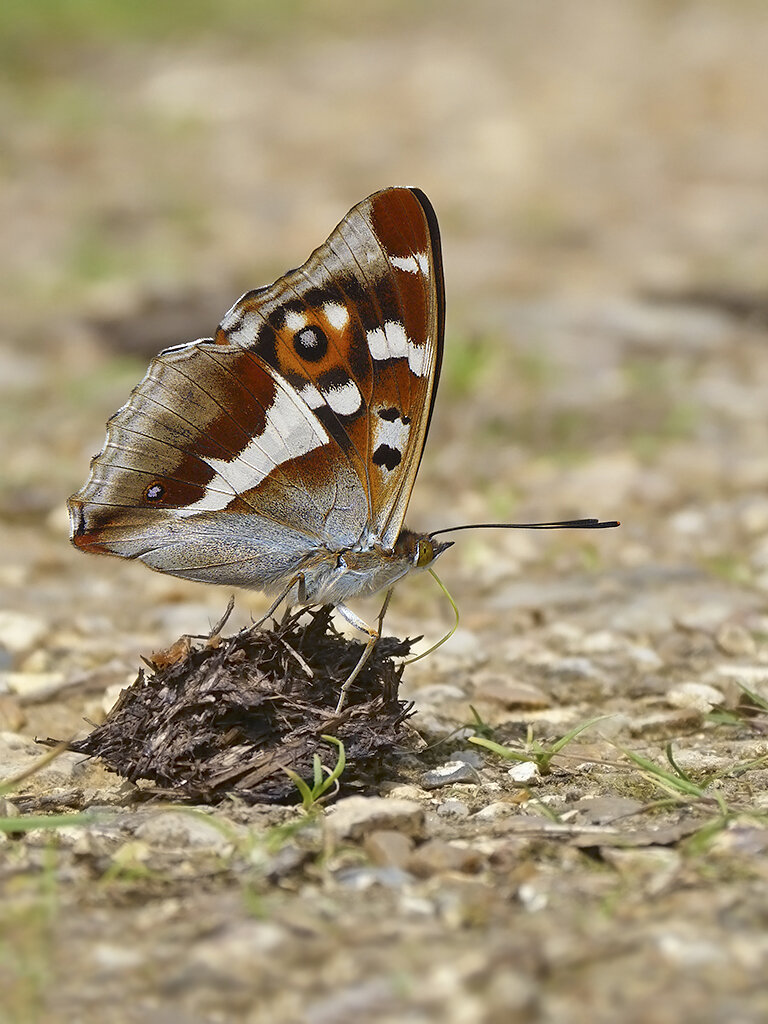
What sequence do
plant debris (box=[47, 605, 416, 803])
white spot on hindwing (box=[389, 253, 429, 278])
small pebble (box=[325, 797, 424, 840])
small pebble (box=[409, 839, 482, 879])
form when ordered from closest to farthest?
small pebble (box=[409, 839, 482, 879]), small pebble (box=[325, 797, 424, 840]), plant debris (box=[47, 605, 416, 803]), white spot on hindwing (box=[389, 253, 429, 278])

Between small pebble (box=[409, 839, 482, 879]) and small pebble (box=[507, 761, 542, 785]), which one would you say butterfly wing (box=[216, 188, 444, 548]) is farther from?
small pebble (box=[409, 839, 482, 879])

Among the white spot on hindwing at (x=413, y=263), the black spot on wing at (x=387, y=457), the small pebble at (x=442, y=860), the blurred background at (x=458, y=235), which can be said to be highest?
the blurred background at (x=458, y=235)

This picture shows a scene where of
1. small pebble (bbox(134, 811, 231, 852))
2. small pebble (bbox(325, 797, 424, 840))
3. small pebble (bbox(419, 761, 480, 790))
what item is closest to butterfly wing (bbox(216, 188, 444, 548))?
small pebble (bbox(419, 761, 480, 790))

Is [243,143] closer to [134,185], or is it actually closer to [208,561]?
[134,185]

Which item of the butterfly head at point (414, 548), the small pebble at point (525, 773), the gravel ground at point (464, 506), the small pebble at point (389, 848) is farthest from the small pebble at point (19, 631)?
the small pebble at point (389, 848)

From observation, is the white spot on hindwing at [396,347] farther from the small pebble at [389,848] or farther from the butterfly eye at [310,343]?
the small pebble at [389,848]

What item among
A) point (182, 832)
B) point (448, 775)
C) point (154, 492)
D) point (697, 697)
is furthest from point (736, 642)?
point (182, 832)

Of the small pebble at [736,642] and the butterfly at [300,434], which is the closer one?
the butterfly at [300,434]
